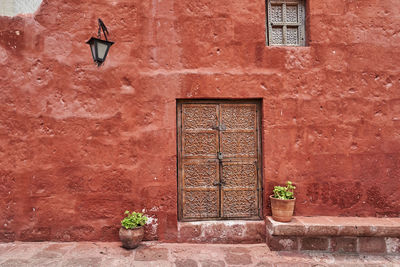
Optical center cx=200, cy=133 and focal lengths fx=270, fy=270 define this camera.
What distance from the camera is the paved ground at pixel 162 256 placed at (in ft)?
10.0

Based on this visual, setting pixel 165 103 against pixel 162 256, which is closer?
pixel 162 256

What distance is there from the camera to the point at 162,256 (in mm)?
3213

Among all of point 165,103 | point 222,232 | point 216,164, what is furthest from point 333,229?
point 165,103

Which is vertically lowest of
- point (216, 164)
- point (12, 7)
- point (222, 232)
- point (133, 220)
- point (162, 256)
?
point (162, 256)

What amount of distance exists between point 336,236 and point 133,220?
2.54m

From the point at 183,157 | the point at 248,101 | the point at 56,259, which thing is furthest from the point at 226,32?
the point at 56,259

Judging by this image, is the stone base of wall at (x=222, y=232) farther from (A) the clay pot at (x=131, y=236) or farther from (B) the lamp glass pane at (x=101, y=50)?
(B) the lamp glass pane at (x=101, y=50)

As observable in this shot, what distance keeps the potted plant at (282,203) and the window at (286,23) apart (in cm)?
199

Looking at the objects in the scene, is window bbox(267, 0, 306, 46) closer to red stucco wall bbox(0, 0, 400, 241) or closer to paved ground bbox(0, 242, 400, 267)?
red stucco wall bbox(0, 0, 400, 241)

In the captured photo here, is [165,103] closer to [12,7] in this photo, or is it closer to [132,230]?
[132,230]

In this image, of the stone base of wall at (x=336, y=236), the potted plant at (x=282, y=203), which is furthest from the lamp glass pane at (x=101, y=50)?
the stone base of wall at (x=336, y=236)

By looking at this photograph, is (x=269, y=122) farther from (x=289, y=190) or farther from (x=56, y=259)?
(x=56, y=259)

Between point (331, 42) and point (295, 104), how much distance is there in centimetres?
100

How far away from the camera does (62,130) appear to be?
3.56 m
